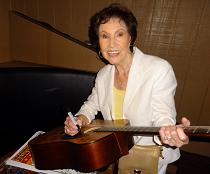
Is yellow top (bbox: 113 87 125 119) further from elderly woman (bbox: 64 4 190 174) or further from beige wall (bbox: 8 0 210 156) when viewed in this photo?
beige wall (bbox: 8 0 210 156)

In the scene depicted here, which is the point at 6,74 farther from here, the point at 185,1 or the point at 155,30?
the point at 185,1

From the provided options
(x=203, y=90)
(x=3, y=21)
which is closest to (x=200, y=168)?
(x=203, y=90)

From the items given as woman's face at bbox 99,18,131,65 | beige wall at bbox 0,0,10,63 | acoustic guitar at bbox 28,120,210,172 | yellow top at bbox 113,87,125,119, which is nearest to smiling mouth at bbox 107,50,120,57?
woman's face at bbox 99,18,131,65

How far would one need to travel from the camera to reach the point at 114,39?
3.83 ft

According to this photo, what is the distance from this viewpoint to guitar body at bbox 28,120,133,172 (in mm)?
979

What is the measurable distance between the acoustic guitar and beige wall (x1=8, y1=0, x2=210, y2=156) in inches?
37.3

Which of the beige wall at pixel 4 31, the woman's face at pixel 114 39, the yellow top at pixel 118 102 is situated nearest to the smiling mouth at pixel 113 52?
the woman's face at pixel 114 39

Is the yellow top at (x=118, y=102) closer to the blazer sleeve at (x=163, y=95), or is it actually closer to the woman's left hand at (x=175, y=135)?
the blazer sleeve at (x=163, y=95)

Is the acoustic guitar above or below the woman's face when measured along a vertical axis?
below

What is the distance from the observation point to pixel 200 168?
2.05 m

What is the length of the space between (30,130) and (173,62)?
1.30m

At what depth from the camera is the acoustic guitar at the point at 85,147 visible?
0.97 meters

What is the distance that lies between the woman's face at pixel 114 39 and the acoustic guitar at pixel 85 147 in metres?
0.37

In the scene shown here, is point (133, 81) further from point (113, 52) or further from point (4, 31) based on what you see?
point (4, 31)
